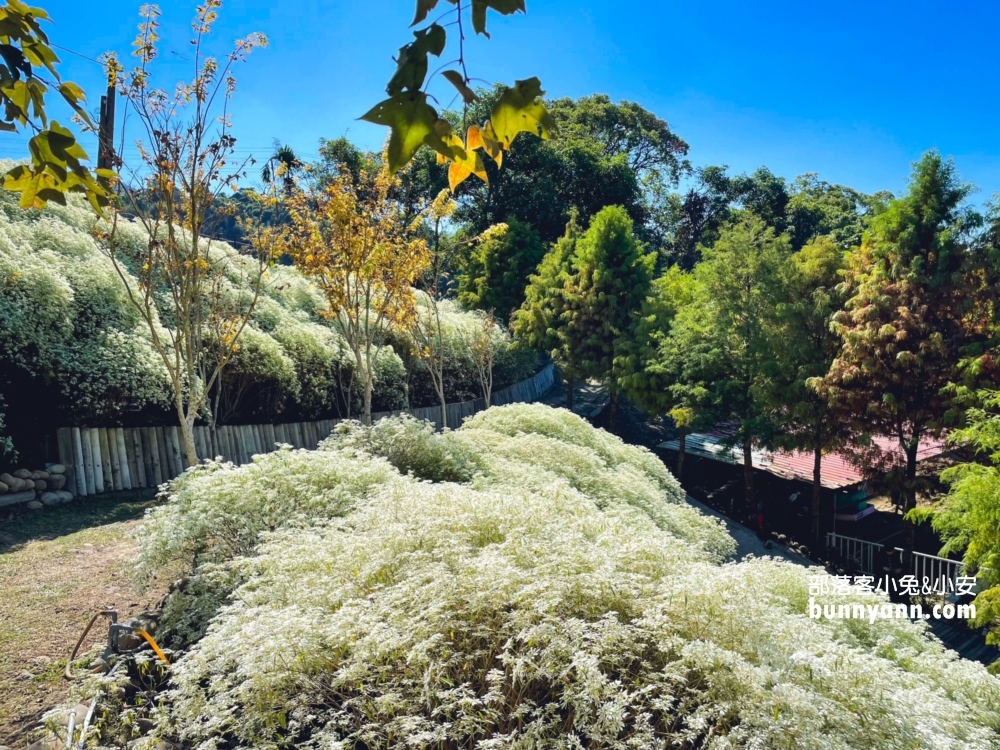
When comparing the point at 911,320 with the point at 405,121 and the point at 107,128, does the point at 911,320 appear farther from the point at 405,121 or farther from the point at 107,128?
the point at 107,128

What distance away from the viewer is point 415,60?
98cm

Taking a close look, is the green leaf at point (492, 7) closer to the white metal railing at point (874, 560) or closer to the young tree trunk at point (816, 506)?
the white metal railing at point (874, 560)

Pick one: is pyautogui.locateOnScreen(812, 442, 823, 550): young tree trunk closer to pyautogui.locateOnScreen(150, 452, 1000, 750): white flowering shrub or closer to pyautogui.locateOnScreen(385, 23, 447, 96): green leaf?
pyautogui.locateOnScreen(150, 452, 1000, 750): white flowering shrub

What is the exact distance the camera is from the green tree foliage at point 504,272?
2133 cm

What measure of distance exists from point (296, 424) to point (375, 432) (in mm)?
4985

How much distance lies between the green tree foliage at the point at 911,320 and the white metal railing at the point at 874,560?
0.51 meters

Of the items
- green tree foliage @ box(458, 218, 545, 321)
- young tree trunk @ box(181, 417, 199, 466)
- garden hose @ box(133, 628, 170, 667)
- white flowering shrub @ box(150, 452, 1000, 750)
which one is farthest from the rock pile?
green tree foliage @ box(458, 218, 545, 321)

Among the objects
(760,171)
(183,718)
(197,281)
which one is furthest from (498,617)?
(760,171)

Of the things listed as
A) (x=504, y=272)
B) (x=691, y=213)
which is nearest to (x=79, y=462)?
(x=504, y=272)

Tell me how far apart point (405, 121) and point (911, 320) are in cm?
1043

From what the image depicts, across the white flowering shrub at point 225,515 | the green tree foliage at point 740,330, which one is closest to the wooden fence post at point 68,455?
the white flowering shrub at point 225,515

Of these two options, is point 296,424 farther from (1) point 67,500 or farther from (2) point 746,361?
(2) point 746,361

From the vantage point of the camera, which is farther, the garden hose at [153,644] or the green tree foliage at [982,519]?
the green tree foliage at [982,519]

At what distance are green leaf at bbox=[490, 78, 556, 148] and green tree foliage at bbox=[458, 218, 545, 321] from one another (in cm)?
1999
